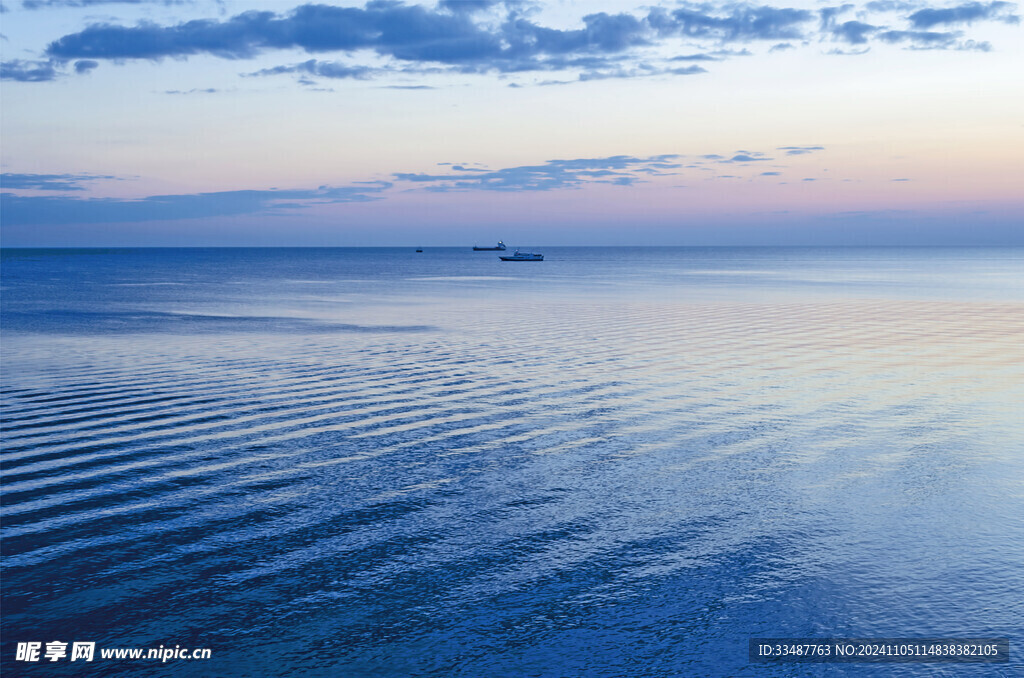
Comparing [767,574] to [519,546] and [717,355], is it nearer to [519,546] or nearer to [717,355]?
[519,546]

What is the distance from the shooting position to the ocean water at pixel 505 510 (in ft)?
39.4

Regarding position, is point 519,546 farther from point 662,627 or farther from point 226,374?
point 226,374

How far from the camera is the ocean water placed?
12.0 metres

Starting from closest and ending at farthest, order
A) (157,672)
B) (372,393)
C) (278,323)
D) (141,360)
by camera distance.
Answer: (157,672) < (372,393) < (141,360) < (278,323)

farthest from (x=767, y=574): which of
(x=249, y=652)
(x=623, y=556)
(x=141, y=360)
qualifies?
(x=141, y=360)

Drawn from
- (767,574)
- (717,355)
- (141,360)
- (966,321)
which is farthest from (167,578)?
(966,321)

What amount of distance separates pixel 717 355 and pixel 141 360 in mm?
25813

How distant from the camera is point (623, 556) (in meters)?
14.6

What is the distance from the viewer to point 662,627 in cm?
1214

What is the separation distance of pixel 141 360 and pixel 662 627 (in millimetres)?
30814

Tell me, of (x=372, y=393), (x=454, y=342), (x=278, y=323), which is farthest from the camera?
(x=278, y=323)

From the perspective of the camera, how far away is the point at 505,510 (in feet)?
55.5

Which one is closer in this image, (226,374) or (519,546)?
(519,546)

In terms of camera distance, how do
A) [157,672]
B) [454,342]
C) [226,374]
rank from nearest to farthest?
[157,672] → [226,374] → [454,342]
